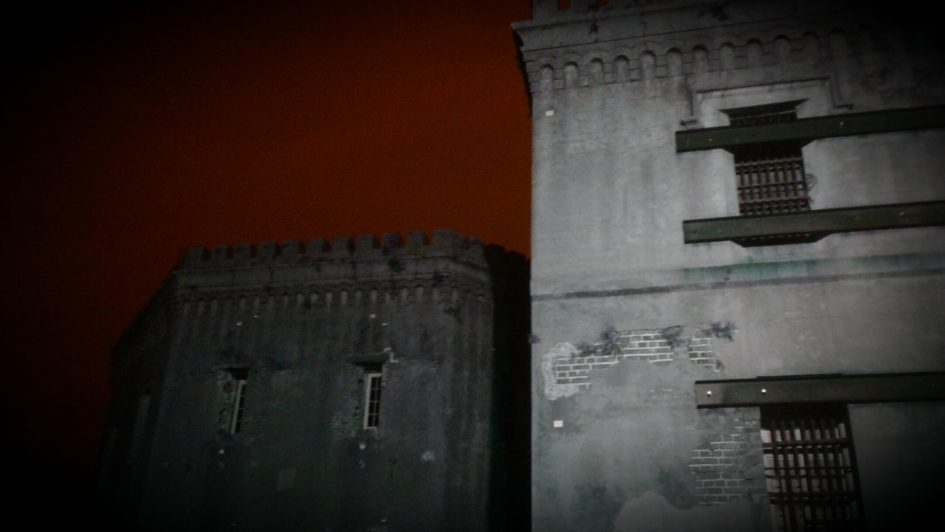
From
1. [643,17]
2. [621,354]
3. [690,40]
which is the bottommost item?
[621,354]

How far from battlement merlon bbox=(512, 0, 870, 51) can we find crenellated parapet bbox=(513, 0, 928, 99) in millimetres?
15

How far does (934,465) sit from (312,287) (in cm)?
1239

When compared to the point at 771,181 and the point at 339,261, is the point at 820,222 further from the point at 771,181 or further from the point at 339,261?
the point at 339,261

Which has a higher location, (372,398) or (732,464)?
(372,398)

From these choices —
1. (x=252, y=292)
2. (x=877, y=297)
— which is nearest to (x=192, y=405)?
(x=252, y=292)

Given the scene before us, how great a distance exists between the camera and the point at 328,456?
14.7 metres

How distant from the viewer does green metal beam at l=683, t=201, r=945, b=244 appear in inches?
362

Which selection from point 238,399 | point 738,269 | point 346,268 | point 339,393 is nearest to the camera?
point 738,269

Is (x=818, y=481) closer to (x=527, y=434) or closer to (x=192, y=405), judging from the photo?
(x=527, y=434)

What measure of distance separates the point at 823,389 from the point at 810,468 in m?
1.03

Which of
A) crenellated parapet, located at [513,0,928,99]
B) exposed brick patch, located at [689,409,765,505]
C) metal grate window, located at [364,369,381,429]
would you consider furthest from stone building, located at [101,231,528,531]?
exposed brick patch, located at [689,409,765,505]

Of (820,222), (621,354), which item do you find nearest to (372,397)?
(621,354)

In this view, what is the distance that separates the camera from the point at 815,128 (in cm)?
1005

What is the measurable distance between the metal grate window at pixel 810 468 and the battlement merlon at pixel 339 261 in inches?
325
